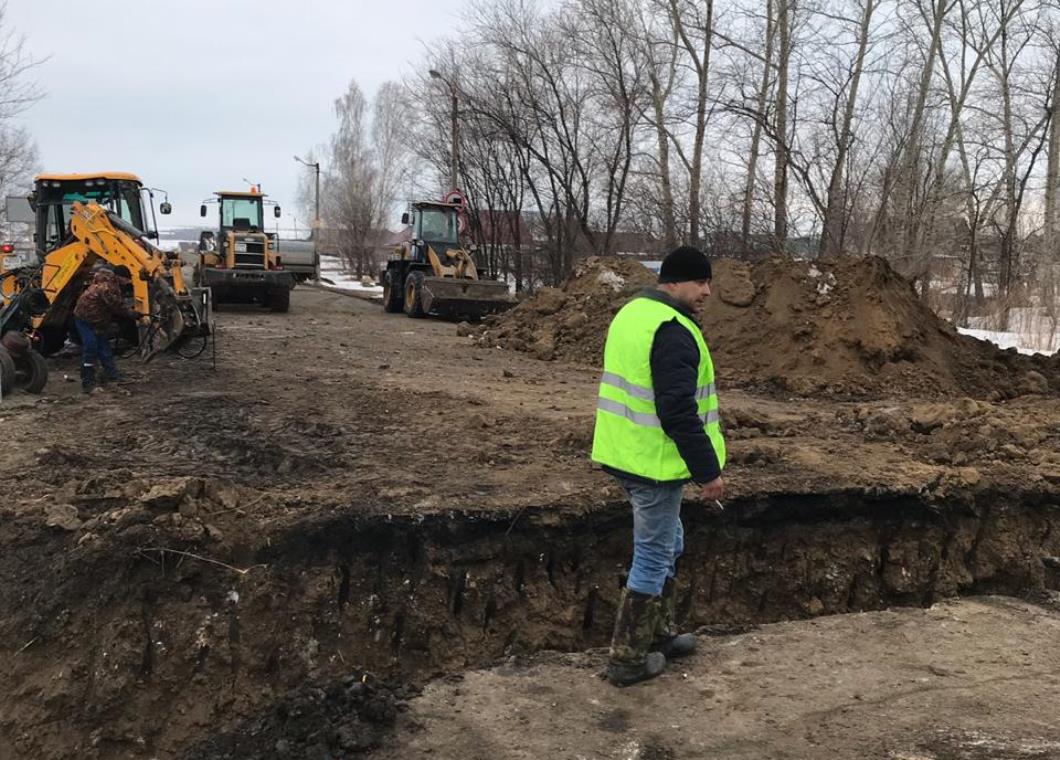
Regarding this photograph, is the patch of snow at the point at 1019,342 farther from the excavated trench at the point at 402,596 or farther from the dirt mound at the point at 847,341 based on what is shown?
the excavated trench at the point at 402,596

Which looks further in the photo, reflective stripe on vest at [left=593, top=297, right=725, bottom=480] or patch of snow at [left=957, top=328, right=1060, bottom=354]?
patch of snow at [left=957, top=328, right=1060, bottom=354]

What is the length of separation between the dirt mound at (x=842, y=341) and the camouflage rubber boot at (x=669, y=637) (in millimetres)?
6916

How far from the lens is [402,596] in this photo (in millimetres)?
4301

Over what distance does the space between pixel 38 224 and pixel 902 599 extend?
44.0 feet

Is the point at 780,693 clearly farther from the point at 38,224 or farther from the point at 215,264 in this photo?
the point at 215,264

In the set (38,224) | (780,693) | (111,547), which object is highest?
(38,224)

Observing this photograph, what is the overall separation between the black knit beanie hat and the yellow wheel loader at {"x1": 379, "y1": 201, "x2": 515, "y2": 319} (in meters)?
15.6

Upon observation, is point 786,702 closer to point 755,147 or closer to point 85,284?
point 85,284

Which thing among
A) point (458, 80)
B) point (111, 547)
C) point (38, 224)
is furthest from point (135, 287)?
point (458, 80)

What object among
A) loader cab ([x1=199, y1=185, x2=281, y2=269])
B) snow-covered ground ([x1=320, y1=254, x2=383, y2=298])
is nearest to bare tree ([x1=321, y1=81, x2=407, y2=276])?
snow-covered ground ([x1=320, y1=254, x2=383, y2=298])

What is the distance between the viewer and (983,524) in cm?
537

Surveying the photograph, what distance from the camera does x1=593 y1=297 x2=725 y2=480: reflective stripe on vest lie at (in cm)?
338

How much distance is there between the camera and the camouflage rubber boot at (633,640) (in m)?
3.64

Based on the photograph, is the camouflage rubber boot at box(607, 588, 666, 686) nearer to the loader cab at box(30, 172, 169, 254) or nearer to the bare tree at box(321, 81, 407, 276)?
the loader cab at box(30, 172, 169, 254)
